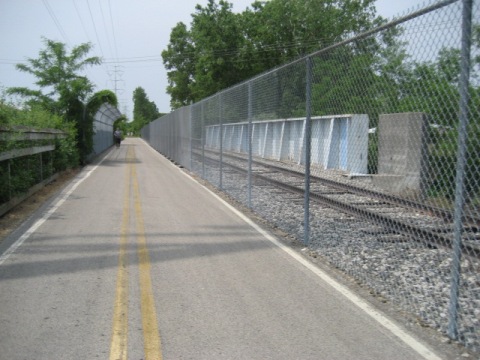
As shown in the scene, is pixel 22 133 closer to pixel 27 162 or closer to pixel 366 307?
pixel 27 162

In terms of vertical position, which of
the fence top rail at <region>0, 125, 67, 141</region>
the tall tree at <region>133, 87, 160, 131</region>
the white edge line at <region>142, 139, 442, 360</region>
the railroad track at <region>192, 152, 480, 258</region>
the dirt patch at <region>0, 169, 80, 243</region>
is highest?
the tall tree at <region>133, 87, 160, 131</region>

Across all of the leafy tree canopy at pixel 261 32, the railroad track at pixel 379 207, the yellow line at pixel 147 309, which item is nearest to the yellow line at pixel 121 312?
the yellow line at pixel 147 309

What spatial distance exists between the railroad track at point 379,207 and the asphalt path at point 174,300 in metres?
1.13

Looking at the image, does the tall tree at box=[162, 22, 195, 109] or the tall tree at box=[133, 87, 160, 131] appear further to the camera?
the tall tree at box=[133, 87, 160, 131]

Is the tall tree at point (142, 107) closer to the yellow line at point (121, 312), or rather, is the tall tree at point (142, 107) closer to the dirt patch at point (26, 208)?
the dirt patch at point (26, 208)

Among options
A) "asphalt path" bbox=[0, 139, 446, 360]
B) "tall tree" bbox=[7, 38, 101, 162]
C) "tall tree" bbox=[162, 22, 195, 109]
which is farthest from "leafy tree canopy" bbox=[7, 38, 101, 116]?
"tall tree" bbox=[162, 22, 195, 109]

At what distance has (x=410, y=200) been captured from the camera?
16.7ft

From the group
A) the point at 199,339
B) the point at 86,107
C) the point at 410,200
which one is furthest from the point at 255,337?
the point at 86,107

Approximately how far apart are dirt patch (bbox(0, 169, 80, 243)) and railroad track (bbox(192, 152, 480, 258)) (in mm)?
4614

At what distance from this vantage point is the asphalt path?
3766 mm

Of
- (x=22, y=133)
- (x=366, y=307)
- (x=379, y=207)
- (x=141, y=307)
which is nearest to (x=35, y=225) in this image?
(x=22, y=133)

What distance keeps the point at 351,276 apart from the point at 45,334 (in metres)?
3.34

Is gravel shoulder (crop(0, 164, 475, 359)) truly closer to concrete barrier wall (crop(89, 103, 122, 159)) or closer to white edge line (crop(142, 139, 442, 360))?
white edge line (crop(142, 139, 442, 360))

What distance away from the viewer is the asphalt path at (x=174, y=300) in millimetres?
3766
